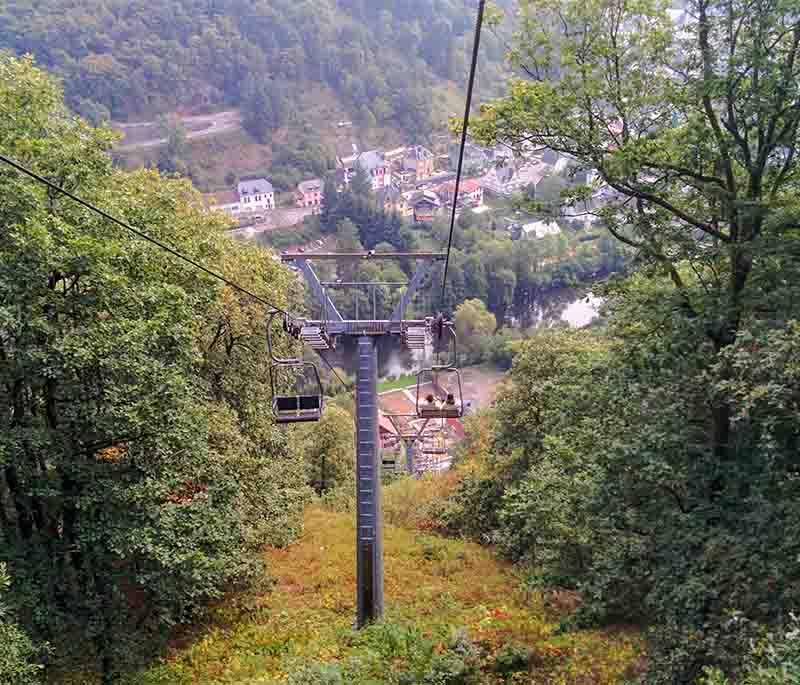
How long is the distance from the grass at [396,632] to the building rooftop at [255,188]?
7740 cm

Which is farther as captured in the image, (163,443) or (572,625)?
(163,443)

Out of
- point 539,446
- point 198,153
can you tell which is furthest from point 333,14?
point 539,446

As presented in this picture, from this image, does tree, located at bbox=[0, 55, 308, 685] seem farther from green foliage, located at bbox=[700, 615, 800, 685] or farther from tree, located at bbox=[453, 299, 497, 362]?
tree, located at bbox=[453, 299, 497, 362]

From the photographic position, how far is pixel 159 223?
35.3ft

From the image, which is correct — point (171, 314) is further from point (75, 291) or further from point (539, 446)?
point (539, 446)

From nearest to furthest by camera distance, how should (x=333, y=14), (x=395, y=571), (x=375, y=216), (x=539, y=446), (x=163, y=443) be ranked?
(x=163, y=443)
(x=395, y=571)
(x=539, y=446)
(x=375, y=216)
(x=333, y=14)

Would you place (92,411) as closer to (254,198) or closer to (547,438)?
(547,438)

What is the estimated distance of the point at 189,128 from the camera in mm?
110312

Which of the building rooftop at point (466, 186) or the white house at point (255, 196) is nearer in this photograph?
the white house at point (255, 196)

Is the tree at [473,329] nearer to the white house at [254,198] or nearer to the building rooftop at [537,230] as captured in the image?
the building rooftop at [537,230]

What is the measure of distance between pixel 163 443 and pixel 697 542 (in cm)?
712

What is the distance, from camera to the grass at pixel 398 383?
2131 inches

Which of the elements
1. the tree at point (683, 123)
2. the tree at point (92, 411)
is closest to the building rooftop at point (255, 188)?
the tree at point (92, 411)

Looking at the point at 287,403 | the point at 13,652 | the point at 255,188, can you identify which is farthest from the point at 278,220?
the point at 13,652
